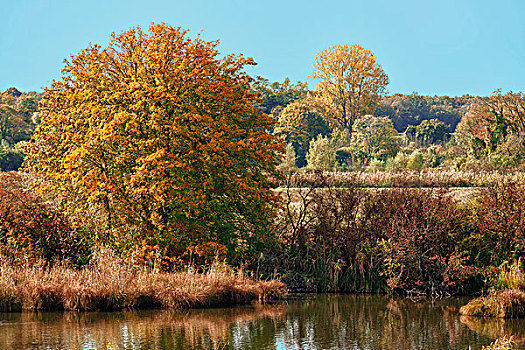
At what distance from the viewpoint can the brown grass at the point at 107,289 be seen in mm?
15492

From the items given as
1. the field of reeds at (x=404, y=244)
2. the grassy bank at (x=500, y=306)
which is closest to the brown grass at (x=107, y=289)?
the field of reeds at (x=404, y=244)

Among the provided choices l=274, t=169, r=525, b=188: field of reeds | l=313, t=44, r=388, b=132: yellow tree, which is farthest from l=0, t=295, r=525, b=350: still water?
l=313, t=44, r=388, b=132: yellow tree

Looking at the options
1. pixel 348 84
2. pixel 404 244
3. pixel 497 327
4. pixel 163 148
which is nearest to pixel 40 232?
pixel 163 148

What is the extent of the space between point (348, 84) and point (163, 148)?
53.8 meters

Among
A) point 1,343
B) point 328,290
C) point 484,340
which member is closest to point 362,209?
point 328,290

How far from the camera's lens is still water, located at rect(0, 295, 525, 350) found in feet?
37.2

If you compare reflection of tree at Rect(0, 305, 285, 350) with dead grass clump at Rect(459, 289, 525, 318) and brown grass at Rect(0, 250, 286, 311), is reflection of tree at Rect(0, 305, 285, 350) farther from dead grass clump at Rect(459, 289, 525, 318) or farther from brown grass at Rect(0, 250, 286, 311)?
dead grass clump at Rect(459, 289, 525, 318)

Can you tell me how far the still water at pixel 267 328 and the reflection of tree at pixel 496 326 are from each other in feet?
0.06

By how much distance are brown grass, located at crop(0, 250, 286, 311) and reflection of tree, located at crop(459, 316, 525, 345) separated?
590 cm

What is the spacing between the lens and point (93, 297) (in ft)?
50.9

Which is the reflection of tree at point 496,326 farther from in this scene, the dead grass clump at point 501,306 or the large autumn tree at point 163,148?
the large autumn tree at point 163,148

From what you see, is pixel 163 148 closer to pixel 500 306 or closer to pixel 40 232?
pixel 40 232

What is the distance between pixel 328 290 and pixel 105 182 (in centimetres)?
710

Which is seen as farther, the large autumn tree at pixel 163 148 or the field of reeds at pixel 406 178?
the field of reeds at pixel 406 178
